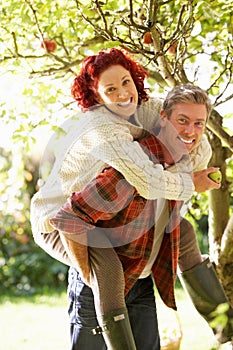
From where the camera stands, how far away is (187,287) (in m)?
2.86

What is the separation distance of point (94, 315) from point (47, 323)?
302cm

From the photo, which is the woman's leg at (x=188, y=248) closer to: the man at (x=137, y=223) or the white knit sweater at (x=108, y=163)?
the man at (x=137, y=223)

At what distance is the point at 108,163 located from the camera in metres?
2.36

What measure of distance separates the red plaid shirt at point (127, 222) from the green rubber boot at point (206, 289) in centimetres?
12

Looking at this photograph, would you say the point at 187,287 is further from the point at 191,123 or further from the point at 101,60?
the point at 101,60

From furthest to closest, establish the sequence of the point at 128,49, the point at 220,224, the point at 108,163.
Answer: the point at 220,224 < the point at 128,49 < the point at 108,163

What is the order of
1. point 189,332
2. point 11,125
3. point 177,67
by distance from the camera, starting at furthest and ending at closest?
point 189,332 → point 11,125 → point 177,67

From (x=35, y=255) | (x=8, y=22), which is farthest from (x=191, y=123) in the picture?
(x=35, y=255)

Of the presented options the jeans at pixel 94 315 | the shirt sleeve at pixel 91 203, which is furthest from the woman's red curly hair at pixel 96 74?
the jeans at pixel 94 315

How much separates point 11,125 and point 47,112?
19 cm

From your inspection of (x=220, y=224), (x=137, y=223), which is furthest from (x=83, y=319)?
(x=220, y=224)

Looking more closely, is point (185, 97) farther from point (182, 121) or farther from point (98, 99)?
point (98, 99)

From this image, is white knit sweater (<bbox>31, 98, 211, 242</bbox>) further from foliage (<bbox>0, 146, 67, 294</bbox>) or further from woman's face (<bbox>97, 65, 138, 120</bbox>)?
foliage (<bbox>0, 146, 67, 294</bbox>)

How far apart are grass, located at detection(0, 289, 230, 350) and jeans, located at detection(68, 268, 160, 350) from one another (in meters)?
1.21
